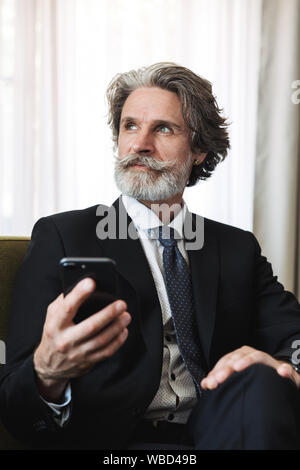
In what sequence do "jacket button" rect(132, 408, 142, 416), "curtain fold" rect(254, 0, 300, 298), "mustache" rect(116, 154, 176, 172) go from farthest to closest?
1. "curtain fold" rect(254, 0, 300, 298)
2. "mustache" rect(116, 154, 176, 172)
3. "jacket button" rect(132, 408, 142, 416)

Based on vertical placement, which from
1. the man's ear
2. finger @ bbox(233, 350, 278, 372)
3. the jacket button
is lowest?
the jacket button

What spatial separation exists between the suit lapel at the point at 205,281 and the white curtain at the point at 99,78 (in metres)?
0.85

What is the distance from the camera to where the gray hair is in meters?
1.67

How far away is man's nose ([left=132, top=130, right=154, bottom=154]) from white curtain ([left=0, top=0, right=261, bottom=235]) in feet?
2.69

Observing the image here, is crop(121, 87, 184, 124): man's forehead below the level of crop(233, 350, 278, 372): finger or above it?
above

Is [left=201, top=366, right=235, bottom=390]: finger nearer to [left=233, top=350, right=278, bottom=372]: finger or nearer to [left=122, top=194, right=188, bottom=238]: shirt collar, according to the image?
[left=233, top=350, right=278, bottom=372]: finger

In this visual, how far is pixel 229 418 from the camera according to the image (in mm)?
991

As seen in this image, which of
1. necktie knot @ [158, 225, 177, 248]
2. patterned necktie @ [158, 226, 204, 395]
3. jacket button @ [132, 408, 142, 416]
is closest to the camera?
jacket button @ [132, 408, 142, 416]

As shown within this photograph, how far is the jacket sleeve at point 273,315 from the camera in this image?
147 cm

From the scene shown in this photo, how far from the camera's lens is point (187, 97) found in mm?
1681

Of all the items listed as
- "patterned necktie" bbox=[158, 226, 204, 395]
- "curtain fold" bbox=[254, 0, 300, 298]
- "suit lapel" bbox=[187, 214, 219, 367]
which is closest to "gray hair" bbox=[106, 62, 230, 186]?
"suit lapel" bbox=[187, 214, 219, 367]

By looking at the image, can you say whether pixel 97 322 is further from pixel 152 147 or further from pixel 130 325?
pixel 152 147

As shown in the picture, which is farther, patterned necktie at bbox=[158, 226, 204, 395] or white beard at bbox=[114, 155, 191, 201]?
white beard at bbox=[114, 155, 191, 201]
